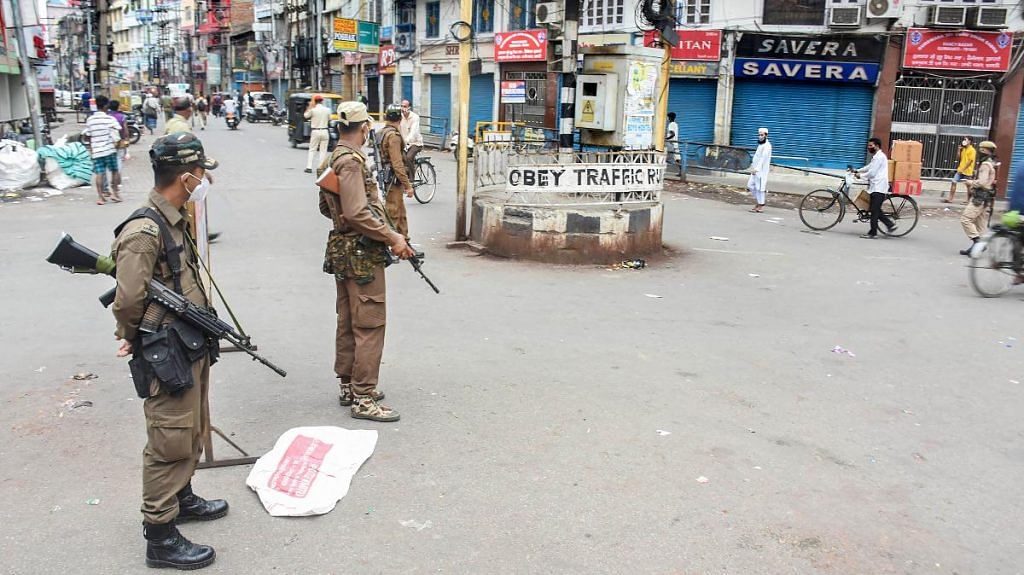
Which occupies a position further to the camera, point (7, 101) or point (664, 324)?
point (7, 101)

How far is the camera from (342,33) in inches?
1357

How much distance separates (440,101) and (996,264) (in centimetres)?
2600

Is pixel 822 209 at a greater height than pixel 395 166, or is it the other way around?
pixel 395 166

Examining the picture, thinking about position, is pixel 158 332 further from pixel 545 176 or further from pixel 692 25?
pixel 692 25

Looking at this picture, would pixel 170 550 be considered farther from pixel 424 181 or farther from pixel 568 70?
pixel 424 181

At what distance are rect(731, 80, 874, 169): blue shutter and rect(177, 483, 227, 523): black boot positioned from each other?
20133 millimetres

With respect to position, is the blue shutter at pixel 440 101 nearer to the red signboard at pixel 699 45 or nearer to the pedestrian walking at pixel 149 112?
the pedestrian walking at pixel 149 112

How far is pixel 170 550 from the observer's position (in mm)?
3291

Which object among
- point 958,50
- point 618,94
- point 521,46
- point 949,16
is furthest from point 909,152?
point 521,46

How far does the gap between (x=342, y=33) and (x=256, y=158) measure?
13426mm

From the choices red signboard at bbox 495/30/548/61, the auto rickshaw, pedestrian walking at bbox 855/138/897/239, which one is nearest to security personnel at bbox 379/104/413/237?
pedestrian walking at bbox 855/138/897/239

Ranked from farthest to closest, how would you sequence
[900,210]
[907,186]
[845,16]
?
1. [845,16]
2. [907,186]
3. [900,210]

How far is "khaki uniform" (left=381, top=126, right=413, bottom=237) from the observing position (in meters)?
10.1

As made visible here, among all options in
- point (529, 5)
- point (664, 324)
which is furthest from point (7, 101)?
point (664, 324)
